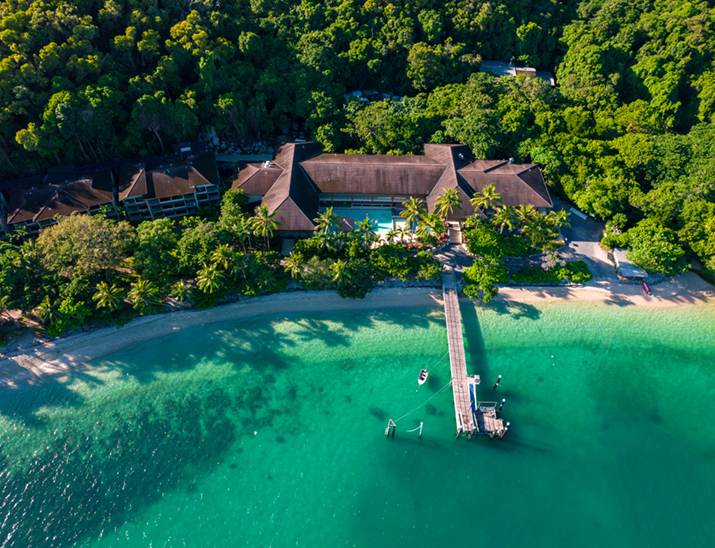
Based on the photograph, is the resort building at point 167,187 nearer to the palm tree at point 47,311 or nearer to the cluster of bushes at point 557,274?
the palm tree at point 47,311

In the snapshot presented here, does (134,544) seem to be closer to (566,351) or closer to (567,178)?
(566,351)

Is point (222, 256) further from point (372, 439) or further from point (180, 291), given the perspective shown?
point (372, 439)

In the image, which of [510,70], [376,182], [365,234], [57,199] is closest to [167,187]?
[57,199]

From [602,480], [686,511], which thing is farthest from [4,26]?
[686,511]

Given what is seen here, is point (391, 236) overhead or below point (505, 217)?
below

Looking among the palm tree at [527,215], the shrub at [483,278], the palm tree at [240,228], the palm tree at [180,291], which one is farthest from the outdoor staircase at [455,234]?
the palm tree at [180,291]

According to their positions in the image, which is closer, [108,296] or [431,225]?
[108,296]

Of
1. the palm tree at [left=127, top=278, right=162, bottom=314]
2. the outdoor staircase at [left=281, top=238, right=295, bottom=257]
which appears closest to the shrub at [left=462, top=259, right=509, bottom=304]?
the outdoor staircase at [left=281, top=238, right=295, bottom=257]
